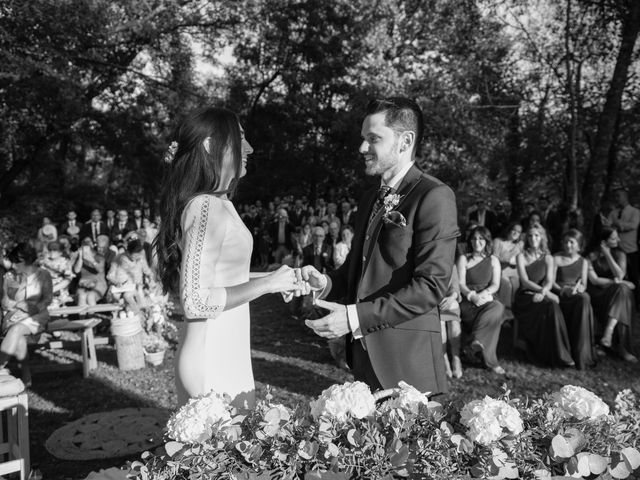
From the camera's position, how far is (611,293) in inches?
274

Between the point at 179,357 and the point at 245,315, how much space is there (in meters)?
0.36

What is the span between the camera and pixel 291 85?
22781 millimetres

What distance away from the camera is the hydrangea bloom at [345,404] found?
5.92 ft

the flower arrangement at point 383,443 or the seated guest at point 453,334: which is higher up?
the flower arrangement at point 383,443

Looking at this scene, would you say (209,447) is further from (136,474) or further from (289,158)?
(289,158)

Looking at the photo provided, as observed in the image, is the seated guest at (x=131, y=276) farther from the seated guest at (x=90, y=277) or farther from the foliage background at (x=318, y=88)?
the foliage background at (x=318, y=88)

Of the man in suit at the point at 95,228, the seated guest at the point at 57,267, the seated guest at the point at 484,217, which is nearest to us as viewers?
the seated guest at the point at 57,267

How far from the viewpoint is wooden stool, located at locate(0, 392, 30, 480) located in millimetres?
3284

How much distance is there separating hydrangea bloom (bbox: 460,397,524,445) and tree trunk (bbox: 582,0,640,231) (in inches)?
446

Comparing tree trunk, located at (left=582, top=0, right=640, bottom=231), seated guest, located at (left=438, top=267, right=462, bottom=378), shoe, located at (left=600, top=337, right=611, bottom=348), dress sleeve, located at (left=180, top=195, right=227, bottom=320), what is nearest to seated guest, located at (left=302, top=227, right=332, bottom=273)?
seated guest, located at (left=438, top=267, right=462, bottom=378)

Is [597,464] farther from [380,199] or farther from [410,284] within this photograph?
[380,199]

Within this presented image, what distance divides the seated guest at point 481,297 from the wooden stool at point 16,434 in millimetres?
4726

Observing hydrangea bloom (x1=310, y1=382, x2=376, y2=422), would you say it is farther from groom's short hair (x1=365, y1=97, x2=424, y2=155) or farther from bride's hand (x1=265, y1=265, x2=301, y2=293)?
groom's short hair (x1=365, y1=97, x2=424, y2=155)

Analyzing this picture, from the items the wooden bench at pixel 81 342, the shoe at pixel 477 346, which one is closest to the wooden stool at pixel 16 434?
the wooden bench at pixel 81 342
